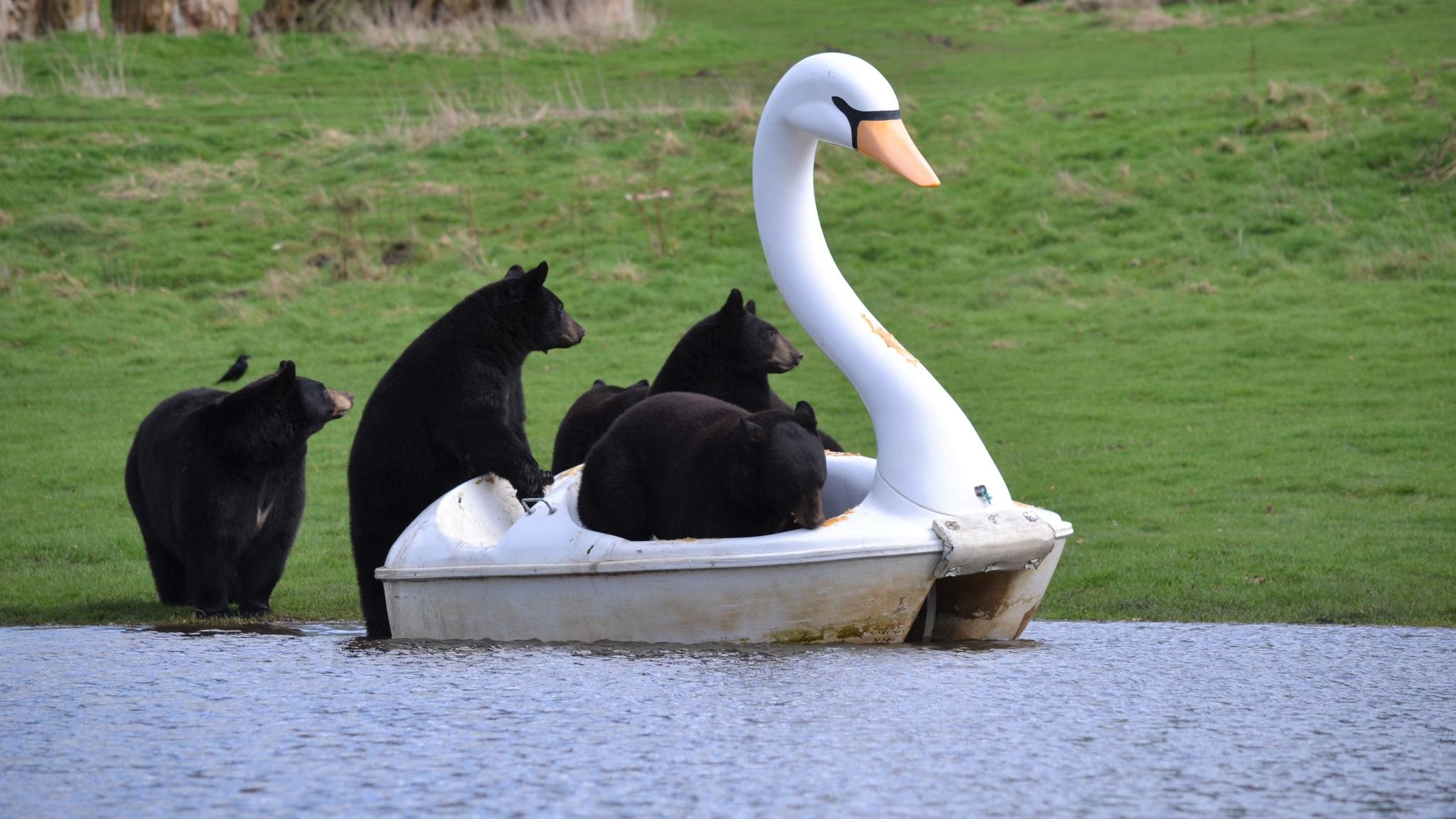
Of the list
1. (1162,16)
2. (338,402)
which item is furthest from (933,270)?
(1162,16)

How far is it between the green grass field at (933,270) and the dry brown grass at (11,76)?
160mm

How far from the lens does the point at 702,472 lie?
629 centimetres

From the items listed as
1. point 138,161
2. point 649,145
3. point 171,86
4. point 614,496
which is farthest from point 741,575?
point 171,86

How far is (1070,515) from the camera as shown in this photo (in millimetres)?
11195

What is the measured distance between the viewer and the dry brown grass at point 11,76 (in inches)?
1161

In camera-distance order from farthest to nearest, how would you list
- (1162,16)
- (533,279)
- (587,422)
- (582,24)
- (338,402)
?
(582,24)
(1162,16)
(338,402)
(587,422)
(533,279)

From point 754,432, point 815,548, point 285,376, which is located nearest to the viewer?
point 815,548

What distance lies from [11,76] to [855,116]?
2871 cm

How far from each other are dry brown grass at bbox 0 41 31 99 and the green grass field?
16cm

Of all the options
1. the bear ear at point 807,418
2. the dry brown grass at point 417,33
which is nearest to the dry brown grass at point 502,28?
the dry brown grass at point 417,33

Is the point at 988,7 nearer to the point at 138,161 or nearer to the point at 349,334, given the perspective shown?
the point at 138,161

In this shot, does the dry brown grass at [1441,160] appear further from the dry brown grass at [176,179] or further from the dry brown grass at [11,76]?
the dry brown grass at [11,76]

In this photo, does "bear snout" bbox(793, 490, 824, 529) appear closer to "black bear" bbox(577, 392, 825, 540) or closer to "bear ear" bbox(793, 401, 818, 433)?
"black bear" bbox(577, 392, 825, 540)

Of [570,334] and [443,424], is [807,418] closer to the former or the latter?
[443,424]
